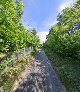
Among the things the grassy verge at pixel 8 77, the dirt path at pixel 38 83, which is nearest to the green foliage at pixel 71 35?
the dirt path at pixel 38 83

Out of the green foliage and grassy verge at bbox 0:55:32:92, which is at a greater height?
the green foliage

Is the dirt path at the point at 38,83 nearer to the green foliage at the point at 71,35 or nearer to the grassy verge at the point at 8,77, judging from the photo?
the grassy verge at the point at 8,77

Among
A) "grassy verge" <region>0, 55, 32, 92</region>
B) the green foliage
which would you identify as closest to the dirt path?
"grassy verge" <region>0, 55, 32, 92</region>

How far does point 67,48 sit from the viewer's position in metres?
23.2

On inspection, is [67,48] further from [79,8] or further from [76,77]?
[76,77]

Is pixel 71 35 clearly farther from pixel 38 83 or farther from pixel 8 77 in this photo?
pixel 8 77

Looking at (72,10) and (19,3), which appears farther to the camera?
(72,10)

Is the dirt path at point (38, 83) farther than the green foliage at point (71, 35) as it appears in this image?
No

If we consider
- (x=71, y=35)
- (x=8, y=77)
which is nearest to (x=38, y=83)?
(x=8, y=77)

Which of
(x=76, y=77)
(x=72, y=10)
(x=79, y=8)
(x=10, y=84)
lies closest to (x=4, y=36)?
(x=10, y=84)

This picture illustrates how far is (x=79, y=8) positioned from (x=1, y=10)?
963 cm

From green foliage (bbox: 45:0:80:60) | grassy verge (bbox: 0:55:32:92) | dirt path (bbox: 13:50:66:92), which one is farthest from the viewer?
green foliage (bbox: 45:0:80:60)

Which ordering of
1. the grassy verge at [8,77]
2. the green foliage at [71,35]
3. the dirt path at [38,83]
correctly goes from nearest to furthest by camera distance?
the grassy verge at [8,77]
the dirt path at [38,83]
the green foliage at [71,35]

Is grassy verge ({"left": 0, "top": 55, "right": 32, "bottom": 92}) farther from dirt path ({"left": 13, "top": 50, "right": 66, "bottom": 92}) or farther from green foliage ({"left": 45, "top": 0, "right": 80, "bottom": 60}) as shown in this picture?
green foliage ({"left": 45, "top": 0, "right": 80, "bottom": 60})
